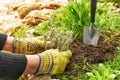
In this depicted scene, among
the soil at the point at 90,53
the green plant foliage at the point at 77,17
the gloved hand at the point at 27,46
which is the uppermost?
the green plant foliage at the point at 77,17

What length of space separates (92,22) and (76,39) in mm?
325

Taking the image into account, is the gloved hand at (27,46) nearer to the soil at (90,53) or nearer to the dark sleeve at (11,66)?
the soil at (90,53)

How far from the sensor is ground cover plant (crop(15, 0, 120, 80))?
145 inches

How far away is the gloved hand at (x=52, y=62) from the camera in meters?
3.53

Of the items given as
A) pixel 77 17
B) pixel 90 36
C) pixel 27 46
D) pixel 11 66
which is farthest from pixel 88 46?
pixel 11 66

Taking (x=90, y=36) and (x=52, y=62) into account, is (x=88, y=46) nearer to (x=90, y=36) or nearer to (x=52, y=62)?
(x=90, y=36)

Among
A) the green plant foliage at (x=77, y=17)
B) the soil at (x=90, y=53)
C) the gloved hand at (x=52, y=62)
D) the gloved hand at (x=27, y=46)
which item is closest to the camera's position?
the gloved hand at (x=52, y=62)

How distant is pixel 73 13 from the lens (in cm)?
438

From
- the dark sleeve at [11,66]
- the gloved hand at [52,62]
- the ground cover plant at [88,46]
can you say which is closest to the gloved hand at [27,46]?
the ground cover plant at [88,46]

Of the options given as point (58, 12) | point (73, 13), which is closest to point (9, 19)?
point (58, 12)

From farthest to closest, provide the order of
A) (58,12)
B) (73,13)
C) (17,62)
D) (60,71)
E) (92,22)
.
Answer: (58,12) → (73,13) → (92,22) → (60,71) → (17,62)

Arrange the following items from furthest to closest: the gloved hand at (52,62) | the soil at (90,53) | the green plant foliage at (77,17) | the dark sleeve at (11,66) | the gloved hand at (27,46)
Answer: the green plant foliage at (77,17) < the gloved hand at (27,46) < the soil at (90,53) < the gloved hand at (52,62) < the dark sleeve at (11,66)

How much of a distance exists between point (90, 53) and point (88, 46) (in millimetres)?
161

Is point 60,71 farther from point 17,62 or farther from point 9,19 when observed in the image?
point 9,19
